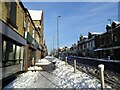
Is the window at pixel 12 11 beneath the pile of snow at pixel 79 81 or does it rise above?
above

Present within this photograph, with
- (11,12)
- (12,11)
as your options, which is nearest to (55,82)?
(11,12)

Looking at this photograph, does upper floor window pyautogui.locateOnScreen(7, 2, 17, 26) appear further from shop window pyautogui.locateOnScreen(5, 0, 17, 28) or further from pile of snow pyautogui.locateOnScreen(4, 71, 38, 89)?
pile of snow pyautogui.locateOnScreen(4, 71, 38, 89)

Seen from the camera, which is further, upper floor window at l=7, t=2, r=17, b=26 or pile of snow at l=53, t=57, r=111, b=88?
upper floor window at l=7, t=2, r=17, b=26

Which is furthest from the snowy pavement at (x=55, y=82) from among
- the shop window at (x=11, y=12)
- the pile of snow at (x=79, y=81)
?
the shop window at (x=11, y=12)

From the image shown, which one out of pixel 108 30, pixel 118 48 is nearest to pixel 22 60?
pixel 118 48

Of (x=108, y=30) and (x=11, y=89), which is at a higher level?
(x=108, y=30)

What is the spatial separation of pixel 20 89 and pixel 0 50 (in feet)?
6.30

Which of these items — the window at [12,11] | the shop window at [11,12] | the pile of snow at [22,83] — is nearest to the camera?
the pile of snow at [22,83]

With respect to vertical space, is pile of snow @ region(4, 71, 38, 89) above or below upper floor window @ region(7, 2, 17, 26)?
below

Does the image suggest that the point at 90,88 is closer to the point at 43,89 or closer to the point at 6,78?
the point at 43,89

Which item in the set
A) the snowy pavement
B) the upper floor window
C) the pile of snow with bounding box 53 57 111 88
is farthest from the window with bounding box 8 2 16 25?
the pile of snow with bounding box 53 57 111 88

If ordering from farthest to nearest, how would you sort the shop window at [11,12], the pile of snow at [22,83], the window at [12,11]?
the window at [12,11]
the shop window at [11,12]
the pile of snow at [22,83]

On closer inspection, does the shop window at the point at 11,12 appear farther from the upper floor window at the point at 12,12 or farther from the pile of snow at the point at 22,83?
the pile of snow at the point at 22,83

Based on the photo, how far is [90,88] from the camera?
27.7ft
